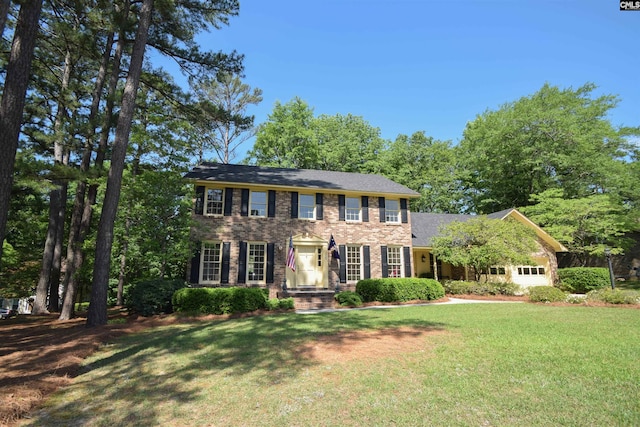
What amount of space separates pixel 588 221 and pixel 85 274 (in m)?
26.7

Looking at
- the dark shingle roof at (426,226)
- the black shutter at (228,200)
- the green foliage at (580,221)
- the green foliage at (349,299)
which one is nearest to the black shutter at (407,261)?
the dark shingle roof at (426,226)

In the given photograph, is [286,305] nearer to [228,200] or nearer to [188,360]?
[228,200]

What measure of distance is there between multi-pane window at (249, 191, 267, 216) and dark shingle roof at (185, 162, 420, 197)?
2.01ft

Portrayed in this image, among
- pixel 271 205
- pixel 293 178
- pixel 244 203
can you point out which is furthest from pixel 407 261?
pixel 244 203

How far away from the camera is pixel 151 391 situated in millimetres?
4469

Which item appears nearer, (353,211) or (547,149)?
(353,211)

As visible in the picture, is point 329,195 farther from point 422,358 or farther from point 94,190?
point 422,358

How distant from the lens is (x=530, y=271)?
19781 millimetres

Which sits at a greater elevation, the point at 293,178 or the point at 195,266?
the point at 293,178

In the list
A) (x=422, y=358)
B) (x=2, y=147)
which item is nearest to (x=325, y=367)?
(x=422, y=358)

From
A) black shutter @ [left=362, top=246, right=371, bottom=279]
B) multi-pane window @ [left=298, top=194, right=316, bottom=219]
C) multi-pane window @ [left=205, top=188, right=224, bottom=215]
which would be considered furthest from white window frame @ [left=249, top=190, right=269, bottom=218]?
black shutter @ [left=362, top=246, right=371, bottom=279]

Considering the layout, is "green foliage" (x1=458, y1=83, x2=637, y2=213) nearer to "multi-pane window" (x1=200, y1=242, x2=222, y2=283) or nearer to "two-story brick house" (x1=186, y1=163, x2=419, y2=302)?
"two-story brick house" (x1=186, y1=163, x2=419, y2=302)

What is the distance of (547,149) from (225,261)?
83.4 feet

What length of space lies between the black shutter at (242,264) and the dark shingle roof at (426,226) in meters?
9.71
